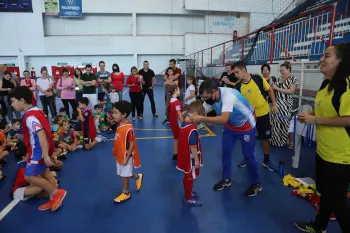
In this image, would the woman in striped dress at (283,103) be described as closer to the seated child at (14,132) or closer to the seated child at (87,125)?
the seated child at (87,125)

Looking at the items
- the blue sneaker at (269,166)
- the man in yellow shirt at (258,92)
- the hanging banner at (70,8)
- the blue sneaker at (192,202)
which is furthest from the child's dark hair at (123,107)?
the hanging banner at (70,8)

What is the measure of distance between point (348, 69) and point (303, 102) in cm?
345

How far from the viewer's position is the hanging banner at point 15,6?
11016 mm

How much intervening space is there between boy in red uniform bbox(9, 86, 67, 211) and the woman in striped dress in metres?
3.78

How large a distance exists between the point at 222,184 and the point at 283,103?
2361 millimetres

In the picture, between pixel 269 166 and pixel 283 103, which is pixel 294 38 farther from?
pixel 269 166

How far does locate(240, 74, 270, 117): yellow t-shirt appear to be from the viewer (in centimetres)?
344

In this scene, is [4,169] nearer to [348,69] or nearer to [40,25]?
[348,69]

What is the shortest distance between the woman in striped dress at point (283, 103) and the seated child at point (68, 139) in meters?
4.13

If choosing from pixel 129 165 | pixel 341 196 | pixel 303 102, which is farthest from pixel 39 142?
pixel 303 102

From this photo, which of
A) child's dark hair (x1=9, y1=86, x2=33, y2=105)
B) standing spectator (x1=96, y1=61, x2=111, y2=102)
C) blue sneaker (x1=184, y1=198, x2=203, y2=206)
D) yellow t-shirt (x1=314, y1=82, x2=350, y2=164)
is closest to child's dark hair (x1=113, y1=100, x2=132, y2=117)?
child's dark hair (x1=9, y1=86, x2=33, y2=105)

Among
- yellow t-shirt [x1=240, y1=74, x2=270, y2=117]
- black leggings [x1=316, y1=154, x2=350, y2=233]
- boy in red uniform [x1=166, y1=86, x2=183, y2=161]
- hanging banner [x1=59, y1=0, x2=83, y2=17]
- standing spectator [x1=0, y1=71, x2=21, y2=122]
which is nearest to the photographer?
black leggings [x1=316, y1=154, x2=350, y2=233]

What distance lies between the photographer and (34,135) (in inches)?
103

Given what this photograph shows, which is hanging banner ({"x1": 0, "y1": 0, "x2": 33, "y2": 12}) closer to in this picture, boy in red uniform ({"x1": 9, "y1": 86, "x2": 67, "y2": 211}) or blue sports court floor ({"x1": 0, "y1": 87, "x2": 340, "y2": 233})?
blue sports court floor ({"x1": 0, "y1": 87, "x2": 340, "y2": 233})
